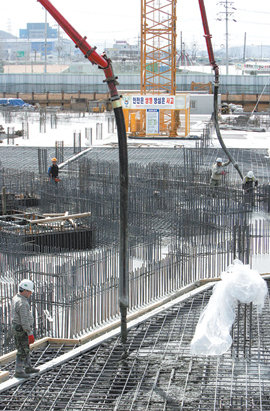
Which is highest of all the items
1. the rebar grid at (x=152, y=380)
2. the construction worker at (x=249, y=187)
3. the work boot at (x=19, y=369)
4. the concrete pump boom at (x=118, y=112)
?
the concrete pump boom at (x=118, y=112)

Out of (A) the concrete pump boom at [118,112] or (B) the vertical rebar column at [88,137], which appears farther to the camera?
(B) the vertical rebar column at [88,137]

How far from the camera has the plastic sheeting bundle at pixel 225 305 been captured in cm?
748

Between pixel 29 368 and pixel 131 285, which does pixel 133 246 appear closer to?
pixel 131 285

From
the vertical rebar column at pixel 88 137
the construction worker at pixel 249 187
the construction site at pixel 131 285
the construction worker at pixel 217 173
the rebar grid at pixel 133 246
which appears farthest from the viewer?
the vertical rebar column at pixel 88 137

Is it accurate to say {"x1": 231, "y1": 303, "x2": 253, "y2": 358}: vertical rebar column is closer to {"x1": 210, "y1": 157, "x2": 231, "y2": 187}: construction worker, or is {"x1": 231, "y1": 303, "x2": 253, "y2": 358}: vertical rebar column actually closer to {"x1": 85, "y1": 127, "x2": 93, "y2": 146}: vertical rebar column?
{"x1": 210, "y1": 157, "x2": 231, "y2": 187}: construction worker

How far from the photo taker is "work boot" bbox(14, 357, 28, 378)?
293 inches

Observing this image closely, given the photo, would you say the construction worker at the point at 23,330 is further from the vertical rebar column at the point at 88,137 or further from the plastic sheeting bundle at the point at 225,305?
the vertical rebar column at the point at 88,137

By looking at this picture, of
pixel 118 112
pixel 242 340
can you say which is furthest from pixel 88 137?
pixel 118 112

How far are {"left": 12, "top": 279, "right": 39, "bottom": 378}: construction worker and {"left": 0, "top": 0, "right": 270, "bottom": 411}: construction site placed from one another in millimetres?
144

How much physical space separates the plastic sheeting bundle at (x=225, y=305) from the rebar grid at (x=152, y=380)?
0.32 metres

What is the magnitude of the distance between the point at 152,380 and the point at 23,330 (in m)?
1.54

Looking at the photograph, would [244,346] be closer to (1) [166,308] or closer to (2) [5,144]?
(1) [166,308]

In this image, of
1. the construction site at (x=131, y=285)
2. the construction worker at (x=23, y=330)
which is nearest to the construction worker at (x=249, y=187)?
the construction site at (x=131, y=285)

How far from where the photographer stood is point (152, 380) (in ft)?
24.3
